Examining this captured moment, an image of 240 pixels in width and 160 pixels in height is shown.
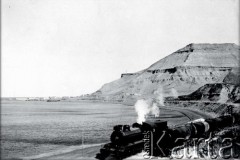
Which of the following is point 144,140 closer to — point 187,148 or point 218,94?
point 187,148

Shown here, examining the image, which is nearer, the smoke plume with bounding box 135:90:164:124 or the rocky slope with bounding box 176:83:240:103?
the smoke plume with bounding box 135:90:164:124

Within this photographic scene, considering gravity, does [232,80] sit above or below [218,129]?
above

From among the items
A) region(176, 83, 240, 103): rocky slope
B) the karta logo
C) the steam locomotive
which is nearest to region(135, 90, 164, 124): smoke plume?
the karta logo

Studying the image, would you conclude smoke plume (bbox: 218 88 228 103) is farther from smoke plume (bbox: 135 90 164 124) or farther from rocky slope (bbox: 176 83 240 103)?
smoke plume (bbox: 135 90 164 124)

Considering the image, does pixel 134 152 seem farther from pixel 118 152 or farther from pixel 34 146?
pixel 34 146

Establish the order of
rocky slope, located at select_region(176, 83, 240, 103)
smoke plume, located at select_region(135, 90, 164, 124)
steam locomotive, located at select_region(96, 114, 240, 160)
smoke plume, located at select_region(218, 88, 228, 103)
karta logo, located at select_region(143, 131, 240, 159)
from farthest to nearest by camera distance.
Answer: smoke plume, located at select_region(218, 88, 228, 103), rocky slope, located at select_region(176, 83, 240, 103), smoke plume, located at select_region(135, 90, 164, 124), karta logo, located at select_region(143, 131, 240, 159), steam locomotive, located at select_region(96, 114, 240, 160)

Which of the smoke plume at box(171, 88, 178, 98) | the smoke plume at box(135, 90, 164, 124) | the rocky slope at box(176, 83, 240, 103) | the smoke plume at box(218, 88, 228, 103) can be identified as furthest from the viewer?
the smoke plume at box(171, 88, 178, 98)

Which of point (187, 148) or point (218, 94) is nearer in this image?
point (187, 148)

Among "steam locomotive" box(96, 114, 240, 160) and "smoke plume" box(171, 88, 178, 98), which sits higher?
"smoke plume" box(171, 88, 178, 98)

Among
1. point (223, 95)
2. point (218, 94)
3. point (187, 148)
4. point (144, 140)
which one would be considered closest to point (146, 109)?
point (223, 95)

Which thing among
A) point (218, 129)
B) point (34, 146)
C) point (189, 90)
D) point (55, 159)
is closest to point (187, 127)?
point (218, 129)

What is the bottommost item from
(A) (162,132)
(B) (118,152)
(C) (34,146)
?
(C) (34,146)
